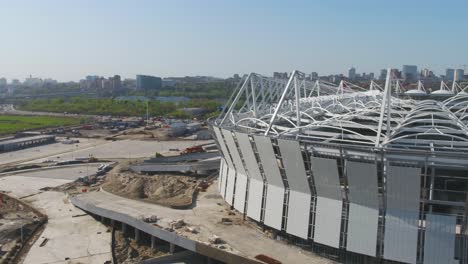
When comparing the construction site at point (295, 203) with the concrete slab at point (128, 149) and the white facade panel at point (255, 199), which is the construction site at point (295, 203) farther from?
the concrete slab at point (128, 149)

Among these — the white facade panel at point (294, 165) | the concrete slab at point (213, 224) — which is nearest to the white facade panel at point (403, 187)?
the white facade panel at point (294, 165)

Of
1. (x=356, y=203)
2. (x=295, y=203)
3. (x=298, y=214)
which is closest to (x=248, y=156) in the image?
(x=295, y=203)

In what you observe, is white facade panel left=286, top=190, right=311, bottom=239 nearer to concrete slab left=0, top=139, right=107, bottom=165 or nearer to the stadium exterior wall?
the stadium exterior wall

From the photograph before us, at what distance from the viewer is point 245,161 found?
5125cm

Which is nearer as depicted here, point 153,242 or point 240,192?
point 153,242

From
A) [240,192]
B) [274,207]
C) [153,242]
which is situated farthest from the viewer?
[240,192]

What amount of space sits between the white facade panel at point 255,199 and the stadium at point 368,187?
10 centimetres

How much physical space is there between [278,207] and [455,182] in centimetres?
1638

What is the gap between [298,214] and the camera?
4500 centimetres

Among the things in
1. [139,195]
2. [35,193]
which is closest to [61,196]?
[35,193]

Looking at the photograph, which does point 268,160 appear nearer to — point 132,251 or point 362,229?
point 362,229

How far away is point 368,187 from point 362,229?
3902 millimetres

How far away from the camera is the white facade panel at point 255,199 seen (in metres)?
49.4

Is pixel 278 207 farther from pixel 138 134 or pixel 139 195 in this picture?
pixel 138 134
